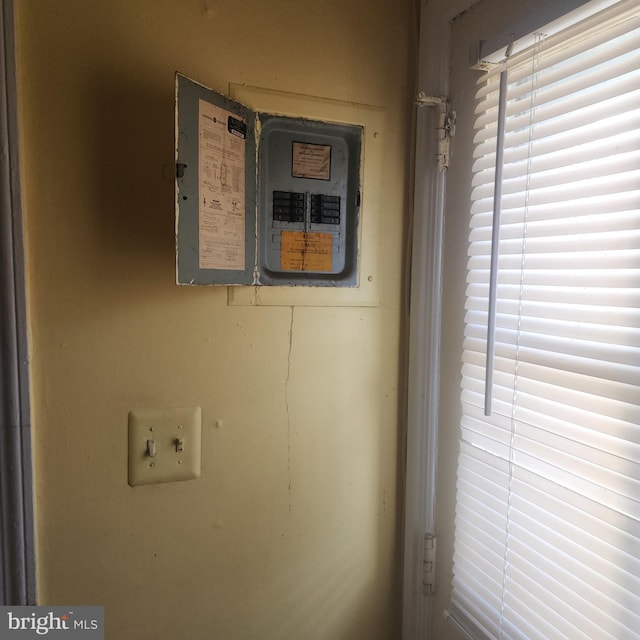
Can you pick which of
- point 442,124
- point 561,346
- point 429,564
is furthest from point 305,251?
point 429,564

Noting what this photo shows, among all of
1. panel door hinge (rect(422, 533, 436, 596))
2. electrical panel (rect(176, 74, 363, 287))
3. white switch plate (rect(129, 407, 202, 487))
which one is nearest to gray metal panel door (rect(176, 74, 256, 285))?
electrical panel (rect(176, 74, 363, 287))

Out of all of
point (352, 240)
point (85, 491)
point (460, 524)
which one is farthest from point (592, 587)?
point (85, 491)

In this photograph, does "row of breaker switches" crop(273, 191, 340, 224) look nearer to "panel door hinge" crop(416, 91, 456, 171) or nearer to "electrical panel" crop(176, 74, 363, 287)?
"electrical panel" crop(176, 74, 363, 287)

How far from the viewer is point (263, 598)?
0.97 metres

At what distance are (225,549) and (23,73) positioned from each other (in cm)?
92

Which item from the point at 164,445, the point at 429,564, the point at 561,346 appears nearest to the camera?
the point at 561,346

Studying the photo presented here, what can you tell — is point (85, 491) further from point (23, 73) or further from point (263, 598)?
point (23, 73)

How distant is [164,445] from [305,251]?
454 millimetres

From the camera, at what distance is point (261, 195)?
88 cm

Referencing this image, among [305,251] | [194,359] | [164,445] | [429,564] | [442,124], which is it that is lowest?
[429,564]

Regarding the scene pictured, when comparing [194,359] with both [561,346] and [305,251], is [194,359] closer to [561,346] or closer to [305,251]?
[305,251]

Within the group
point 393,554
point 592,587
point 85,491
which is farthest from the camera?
point 393,554

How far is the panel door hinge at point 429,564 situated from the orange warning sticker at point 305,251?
627mm

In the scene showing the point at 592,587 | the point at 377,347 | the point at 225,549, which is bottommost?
the point at 225,549
